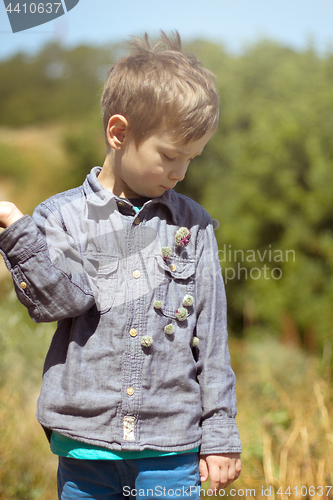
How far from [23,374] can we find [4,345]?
2.43 ft

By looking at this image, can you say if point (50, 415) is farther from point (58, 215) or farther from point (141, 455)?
point (58, 215)

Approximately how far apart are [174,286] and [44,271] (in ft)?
1.12

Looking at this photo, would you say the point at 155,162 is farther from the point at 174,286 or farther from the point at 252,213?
the point at 252,213

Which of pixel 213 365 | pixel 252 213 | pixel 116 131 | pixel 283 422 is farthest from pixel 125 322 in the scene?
pixel 252 213

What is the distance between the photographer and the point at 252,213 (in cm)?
421

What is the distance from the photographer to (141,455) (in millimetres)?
1067

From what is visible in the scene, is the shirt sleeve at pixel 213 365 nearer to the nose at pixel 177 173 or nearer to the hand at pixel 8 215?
the nose at pixel 177 173

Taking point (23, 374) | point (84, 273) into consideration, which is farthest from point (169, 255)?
point (23, 374)

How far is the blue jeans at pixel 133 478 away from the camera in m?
1.07

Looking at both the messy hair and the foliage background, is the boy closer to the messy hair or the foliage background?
the messy hair
